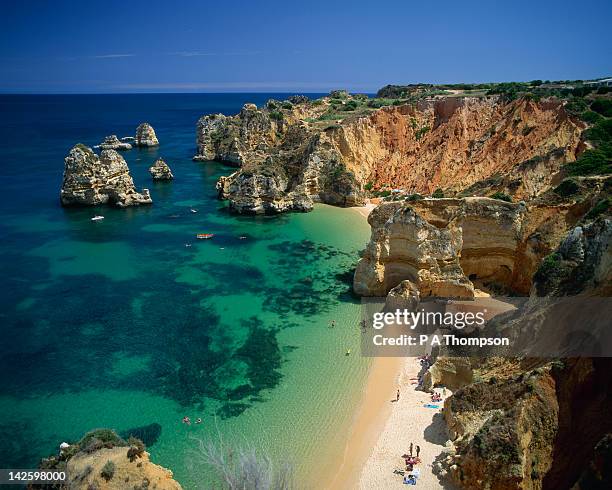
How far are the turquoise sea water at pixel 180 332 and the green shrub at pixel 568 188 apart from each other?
42.6 ft

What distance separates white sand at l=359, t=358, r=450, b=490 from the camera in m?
14.6

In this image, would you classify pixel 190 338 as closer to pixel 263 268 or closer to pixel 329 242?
pixel 263 268

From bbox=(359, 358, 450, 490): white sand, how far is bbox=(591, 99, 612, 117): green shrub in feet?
121

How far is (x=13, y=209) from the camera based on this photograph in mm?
46719

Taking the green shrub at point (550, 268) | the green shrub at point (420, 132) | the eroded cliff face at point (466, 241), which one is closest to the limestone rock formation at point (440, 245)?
the eroded cliff face at point (466, 241)

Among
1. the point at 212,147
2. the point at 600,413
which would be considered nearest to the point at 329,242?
the point at 600,413

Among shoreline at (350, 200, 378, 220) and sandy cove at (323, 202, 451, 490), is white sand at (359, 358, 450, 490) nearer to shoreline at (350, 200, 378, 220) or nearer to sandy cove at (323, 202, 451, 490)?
sandy cove at (323, 202, 451, 490)

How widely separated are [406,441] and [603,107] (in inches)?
1606

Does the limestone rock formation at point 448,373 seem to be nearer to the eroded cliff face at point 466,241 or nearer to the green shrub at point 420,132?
the eroded cliff face at point 466,241

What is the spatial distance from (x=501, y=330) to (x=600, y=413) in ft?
17.4

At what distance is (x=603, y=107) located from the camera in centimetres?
4216

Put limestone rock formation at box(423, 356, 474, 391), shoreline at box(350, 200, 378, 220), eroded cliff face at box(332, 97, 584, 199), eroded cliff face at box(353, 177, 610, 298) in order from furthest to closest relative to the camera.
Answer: shoreline at box(350, 200, 378, 220) → eroded cliff face at box(332, 97, 584, 199) → eroded cliff face at box(353, 177, 610, 298) → limestone rock formation at box(423, 356, 474, 391)

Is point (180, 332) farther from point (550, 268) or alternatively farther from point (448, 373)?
point (550, 268)

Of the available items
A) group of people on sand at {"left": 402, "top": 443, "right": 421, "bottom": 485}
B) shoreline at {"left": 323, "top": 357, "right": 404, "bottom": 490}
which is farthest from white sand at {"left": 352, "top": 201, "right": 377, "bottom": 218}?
group of people on sand at {"left": 402, "top": 443, "right": 421, "bottom": 485}
